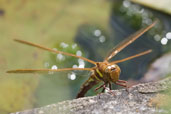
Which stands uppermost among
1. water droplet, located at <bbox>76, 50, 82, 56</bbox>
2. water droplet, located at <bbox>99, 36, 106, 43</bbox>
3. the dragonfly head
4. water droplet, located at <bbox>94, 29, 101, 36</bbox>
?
water droplet, located at <bbox>94, 29, 101, 36</bbox>

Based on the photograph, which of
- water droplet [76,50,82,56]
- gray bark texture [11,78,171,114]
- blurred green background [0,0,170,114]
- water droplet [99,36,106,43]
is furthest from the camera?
water droplet [99,36,106,43]

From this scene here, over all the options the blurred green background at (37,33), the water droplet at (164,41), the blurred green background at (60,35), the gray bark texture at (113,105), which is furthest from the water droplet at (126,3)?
the gray bark texture at (113,105)

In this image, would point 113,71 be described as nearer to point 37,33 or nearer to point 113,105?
point 113,105

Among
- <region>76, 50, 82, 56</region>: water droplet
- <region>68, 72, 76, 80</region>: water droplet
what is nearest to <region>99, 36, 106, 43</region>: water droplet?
<region>76, 50, 82, 56</region>: water droplet

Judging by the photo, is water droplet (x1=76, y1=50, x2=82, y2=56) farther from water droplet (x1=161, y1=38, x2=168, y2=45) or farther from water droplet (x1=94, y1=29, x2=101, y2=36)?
water droplet (x1=161, y1=38, x2=168, y2=45)

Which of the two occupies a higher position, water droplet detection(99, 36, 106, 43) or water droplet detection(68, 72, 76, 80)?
water droplet detection(99, 36, 106, 43)

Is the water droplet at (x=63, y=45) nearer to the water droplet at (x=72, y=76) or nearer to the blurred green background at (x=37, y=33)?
the blurred green background at (x=37, y=33)

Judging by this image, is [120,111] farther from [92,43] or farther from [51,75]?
[92,43]
